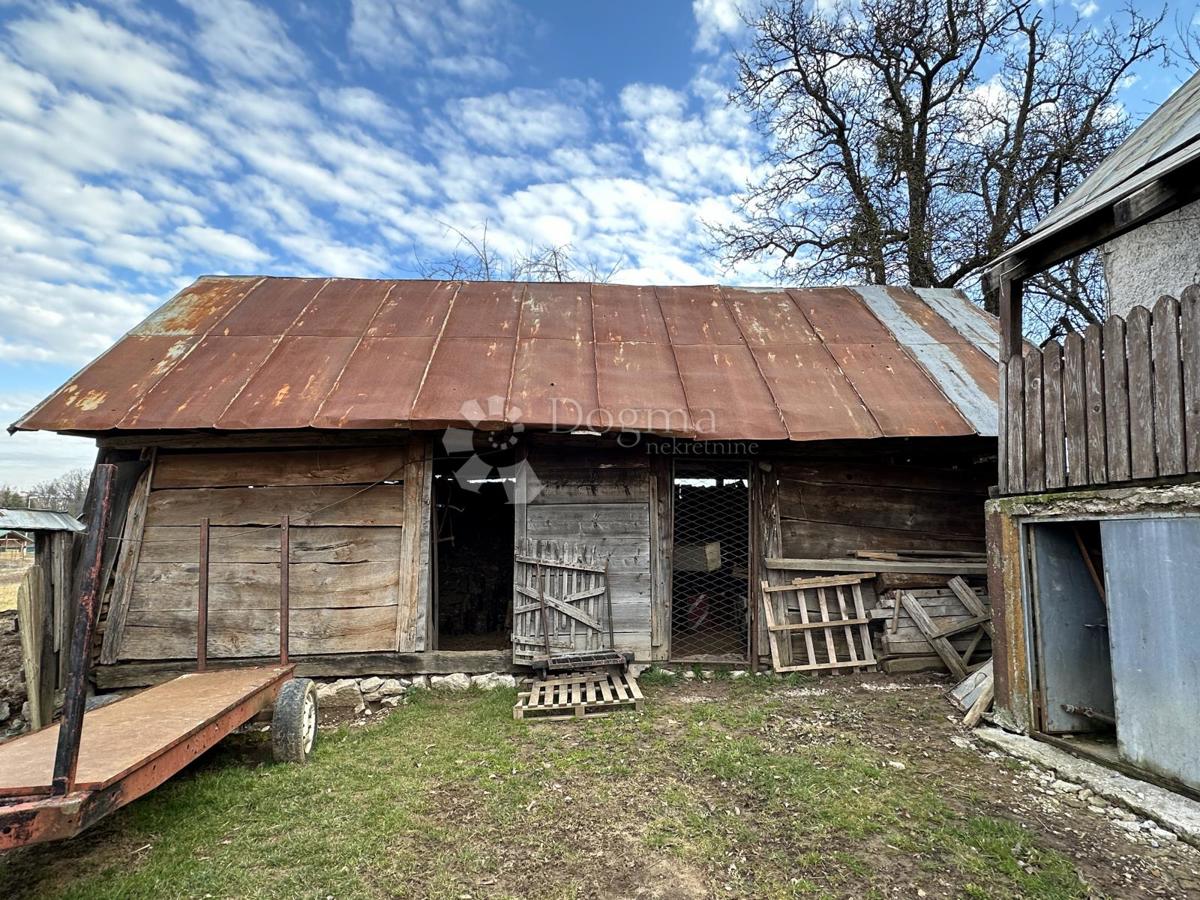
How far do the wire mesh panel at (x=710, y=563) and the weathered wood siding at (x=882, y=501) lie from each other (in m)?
1.15

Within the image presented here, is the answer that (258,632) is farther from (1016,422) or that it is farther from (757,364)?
(1016,422)

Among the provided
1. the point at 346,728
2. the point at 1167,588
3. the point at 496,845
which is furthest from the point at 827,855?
A: the point at 346,728

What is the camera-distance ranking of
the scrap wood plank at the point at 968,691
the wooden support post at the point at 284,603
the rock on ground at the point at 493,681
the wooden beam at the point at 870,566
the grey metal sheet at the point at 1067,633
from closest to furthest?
the grey metal sheet at the point at 1067,633 < the wooden support post at the point at 284,603 < the scrap wood plank at the point at 968,691 < the rock on ground at the point at 493,681 < the wooden beam at the point at 870,566

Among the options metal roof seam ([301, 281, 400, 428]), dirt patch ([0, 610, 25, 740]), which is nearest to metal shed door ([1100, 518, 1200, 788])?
metal roof seam ([301, 281, 400, 428])

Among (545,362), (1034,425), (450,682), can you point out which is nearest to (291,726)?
(450,682)

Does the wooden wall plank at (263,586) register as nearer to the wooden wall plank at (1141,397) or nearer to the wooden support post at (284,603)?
the wooden support post at (284,603)

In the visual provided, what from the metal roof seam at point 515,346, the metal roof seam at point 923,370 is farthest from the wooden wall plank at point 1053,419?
the metal roof seam at point 515,346

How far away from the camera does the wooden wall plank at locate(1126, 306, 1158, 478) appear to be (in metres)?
4.05

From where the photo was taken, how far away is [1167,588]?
12.9 ft

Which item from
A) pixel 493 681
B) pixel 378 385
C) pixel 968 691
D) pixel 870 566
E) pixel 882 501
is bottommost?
pixel 493 681

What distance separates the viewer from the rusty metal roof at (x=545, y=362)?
21.3ft

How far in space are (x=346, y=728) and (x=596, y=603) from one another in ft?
8.60

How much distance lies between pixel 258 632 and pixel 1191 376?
7903 millimetres

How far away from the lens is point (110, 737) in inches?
136
